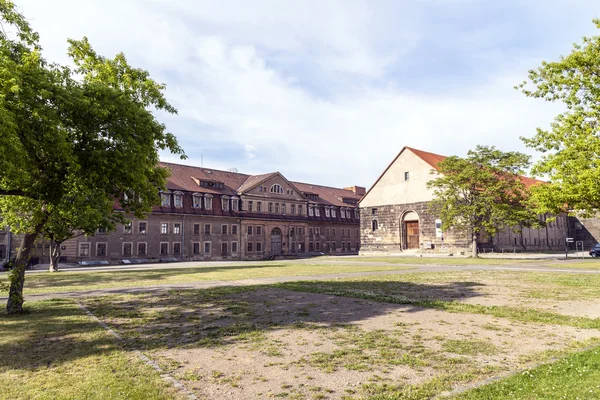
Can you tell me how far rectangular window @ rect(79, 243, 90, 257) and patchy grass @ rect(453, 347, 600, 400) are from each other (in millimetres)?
51618

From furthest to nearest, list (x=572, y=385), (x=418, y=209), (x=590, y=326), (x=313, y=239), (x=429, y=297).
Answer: (x=313, y=239) < (x=418, y=209) < (x=429, y=297) < (x=590, y=326) < (x=572, y=385)

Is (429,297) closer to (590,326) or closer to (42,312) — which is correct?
(590,326)

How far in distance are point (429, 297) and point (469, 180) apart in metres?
33.8

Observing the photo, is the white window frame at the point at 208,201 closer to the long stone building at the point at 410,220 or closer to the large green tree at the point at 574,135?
the long stone building at the point at 410,220

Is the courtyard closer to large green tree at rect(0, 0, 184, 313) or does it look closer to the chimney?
large green tree at rect(0, 0, 184, 313)

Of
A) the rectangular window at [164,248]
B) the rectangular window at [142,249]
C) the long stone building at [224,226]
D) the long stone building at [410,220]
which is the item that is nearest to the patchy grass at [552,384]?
the long stone building at [410,220]

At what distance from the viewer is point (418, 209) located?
188ft

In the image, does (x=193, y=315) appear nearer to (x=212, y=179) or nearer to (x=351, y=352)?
(x=351, y=352)

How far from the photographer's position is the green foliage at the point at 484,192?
40.8 meters

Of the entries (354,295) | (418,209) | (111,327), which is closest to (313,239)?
(418,209)

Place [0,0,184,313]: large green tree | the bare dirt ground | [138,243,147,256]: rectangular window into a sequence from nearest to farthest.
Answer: the bare dirt ground → [0,0,184,313]: large green tree → [138,243,147,256]: rectangular window

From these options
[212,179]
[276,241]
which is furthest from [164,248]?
[276,241]

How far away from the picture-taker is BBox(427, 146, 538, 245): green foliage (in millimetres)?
40750

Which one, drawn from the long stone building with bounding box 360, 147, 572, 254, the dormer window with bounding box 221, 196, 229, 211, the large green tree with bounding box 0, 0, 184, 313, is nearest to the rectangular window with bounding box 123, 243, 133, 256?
the dormer window with bounding box 221, 196, 229, 211
